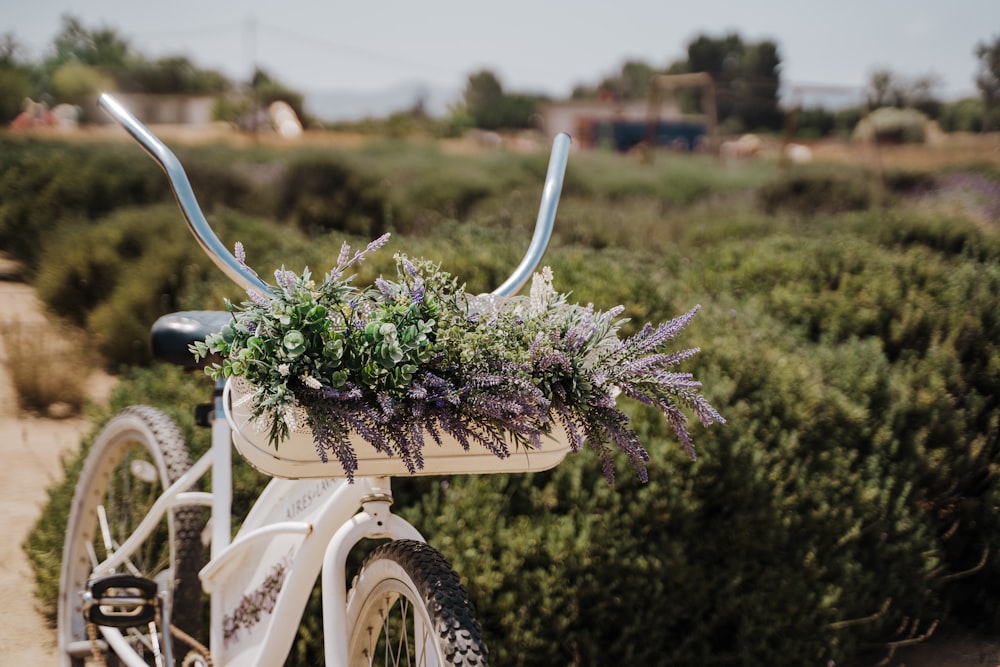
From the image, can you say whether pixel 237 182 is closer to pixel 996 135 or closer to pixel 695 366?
pixel 695 366

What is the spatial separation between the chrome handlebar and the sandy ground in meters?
2.25

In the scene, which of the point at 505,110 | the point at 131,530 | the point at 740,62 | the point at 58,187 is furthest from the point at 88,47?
the point at 505,110

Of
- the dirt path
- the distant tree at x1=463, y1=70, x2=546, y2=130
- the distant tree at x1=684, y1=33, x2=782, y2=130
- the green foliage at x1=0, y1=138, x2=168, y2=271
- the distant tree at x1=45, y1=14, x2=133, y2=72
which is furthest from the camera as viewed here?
the distant tree at x1=463, y1=70, x2=546, y2=130

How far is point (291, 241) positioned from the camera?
6621 mm

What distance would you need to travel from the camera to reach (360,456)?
5.98 feet

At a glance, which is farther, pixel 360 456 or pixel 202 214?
pixel 202 214

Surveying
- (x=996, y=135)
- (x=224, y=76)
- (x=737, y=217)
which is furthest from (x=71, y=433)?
(x=996, y=135)

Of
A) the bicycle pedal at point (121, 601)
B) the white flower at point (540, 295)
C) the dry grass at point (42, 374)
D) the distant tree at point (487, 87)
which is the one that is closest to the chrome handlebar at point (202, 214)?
the white flower at point (540, 295)

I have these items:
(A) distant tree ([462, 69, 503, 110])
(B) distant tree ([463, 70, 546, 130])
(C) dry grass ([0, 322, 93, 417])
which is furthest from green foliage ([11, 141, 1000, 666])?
(B) distant tree ([463, 70, 546, 130])

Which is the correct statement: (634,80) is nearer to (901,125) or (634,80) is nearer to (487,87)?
(487,87)

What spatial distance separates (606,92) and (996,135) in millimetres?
23653

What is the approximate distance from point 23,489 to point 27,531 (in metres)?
0.54

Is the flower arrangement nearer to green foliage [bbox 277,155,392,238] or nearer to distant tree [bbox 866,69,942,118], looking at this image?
green foliage [bbox 277,155,392,238]

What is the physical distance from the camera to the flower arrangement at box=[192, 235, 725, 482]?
1.66 metres
